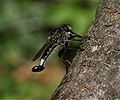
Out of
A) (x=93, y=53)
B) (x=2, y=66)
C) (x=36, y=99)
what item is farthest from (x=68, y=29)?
(x=2, y=66)

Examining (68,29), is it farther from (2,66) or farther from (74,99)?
(2,66)

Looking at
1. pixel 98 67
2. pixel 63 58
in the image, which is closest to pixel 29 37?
pixel 63 58

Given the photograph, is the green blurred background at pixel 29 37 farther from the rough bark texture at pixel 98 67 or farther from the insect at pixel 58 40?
the rough bark texture at pixel 98 67

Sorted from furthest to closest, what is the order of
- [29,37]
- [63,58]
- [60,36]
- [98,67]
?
1. [29,37]
2. [60,36]
3. [63,58]
4. [98,67]

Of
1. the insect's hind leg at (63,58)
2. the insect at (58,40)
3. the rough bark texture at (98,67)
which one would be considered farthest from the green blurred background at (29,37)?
the rough bark texture at (98,67)

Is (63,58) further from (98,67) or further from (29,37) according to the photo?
(29,37)

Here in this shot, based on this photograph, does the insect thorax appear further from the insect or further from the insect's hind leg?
the insect's hind leg

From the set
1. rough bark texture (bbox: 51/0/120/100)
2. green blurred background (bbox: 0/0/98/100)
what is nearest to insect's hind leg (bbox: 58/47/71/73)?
rough bark texture (bbox: 51/0/120/100)
